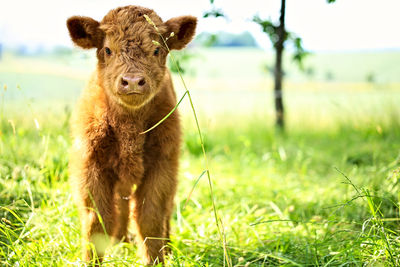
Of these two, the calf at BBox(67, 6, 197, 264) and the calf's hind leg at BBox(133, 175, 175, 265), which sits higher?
the calf at BBox(67, 6, 197, 264)

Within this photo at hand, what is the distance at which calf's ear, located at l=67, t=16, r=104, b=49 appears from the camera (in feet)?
9.27

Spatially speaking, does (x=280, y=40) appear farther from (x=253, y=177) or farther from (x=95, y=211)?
(x=95, y=211)

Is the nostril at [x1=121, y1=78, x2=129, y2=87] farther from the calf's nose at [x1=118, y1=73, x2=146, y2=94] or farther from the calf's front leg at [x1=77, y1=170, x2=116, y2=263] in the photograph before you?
the calf's front leg at [x1=77, y1=170, x2=116, y2=263]

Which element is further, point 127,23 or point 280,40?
point 280,40

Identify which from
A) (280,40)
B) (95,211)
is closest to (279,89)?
(280,40)

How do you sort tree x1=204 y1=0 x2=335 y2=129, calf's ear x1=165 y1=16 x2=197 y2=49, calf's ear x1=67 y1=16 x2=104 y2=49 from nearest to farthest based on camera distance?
calf's ear x1=67 y1=16 x2=104 y2=49, calf's ear x1=165 y1=16 x2=197 y2=49, tree x1=204 y1=0 x2=335 y2=129

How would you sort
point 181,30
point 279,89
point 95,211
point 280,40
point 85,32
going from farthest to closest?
point 279,89 < point 280,40 < point 181,30 < point 85,32 < point 95,211

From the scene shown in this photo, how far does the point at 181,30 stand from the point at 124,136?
0.98 metres

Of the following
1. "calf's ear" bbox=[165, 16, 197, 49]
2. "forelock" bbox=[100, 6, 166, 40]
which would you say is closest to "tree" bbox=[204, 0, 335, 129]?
"calf's ear" bbox=[165, 16, 197, 49]

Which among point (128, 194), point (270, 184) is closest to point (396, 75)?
point (270, 184)

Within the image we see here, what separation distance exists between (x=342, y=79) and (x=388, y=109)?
2.92 metres

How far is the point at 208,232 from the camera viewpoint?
3127 millimetres

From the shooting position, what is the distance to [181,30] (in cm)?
307

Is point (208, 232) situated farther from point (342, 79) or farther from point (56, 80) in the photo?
point (342, 79)
